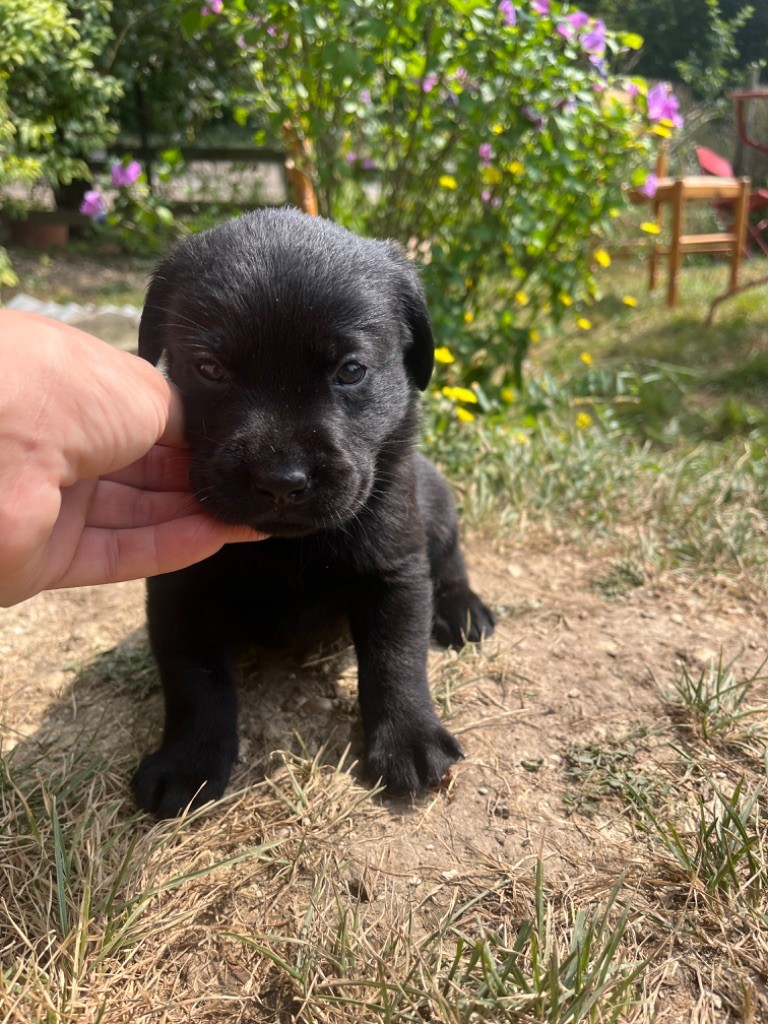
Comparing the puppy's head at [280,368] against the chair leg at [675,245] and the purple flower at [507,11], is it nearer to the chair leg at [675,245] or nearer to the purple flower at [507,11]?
the purple flower at [507,11]

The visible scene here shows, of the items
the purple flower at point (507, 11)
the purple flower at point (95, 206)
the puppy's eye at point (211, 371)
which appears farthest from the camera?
the purple flower at point (95, 206)

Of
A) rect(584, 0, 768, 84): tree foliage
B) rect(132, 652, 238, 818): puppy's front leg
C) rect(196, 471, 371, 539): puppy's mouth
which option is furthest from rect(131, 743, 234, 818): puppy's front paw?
rect(584, 0, 768, 84): tree foliage

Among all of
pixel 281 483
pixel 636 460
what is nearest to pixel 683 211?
pixel 636 460

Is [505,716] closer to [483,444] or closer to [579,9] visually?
[483,444]

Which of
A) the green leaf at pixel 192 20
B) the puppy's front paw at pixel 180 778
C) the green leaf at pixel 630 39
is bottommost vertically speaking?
the puppy's front paw at pixel 180 778

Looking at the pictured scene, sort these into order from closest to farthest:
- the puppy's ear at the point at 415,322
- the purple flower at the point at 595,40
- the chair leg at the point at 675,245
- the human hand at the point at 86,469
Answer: the human hand at the point at 86,469 < the puppy's ear at the point at 415,322 < the purple flower at the point at 595,40 < the chair leg at the point at 675,245

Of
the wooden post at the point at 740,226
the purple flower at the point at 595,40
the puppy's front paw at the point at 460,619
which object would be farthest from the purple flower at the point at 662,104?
the wooden post at the point at 740,226

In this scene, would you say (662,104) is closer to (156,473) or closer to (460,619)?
(460,619)

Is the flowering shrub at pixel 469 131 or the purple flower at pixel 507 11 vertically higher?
the purple flower at pixel 507 11

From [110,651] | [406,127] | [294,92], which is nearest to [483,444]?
[406,127]
